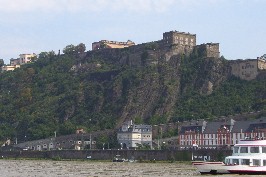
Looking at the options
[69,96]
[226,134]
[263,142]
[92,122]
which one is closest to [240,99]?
[226,134]

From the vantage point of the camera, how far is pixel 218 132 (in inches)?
4122

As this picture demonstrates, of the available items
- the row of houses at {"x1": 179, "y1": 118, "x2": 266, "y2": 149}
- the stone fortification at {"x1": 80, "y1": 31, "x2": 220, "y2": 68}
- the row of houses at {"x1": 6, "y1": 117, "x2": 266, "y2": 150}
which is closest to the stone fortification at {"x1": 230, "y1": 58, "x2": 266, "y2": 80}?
the stone fortification at {"x1": 80, "y1": 31, "x2": 220, "y2": 68}

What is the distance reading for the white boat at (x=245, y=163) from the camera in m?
48.4

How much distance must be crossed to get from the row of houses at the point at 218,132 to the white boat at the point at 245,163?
47.2 m

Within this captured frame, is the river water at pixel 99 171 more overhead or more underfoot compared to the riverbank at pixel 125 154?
more underfoot

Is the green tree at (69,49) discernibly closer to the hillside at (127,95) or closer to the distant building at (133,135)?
the hillside at (127,95)

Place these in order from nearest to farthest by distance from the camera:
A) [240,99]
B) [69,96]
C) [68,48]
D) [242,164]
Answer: [242,164] < [240,99] < [69,96] < [68,48]

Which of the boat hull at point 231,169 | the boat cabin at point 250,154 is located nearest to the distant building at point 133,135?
the boat cabin at point 250,154

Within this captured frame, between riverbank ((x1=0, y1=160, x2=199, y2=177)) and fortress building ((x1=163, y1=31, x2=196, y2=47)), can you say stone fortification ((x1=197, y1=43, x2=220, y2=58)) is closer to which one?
fortress building ((x1=163, y1=31, x2=196, y2=47))

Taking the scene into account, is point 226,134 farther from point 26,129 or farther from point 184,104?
point 26,129

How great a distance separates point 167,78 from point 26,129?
32.9 meters

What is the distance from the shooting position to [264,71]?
126 meters

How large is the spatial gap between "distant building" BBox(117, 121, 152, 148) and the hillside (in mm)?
3539

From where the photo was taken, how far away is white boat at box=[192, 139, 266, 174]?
159 ft
